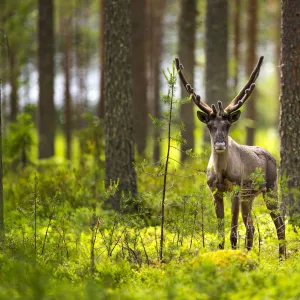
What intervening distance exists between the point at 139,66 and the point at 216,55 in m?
2.48

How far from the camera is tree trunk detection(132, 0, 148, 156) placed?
17344 millimetres

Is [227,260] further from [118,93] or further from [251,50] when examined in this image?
[251,50]

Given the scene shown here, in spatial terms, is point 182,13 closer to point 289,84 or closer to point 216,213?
point 289,84

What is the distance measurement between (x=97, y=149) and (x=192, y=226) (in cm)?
794

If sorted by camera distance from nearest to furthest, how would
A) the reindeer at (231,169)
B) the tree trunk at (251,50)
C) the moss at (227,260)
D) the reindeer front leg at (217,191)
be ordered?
the moss at (227,260)
the reindeer at (231,169)
the reindeer front leg at (217,191)
the tree trunk at (251,50)

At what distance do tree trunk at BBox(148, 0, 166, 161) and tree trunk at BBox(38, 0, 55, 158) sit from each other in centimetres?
545

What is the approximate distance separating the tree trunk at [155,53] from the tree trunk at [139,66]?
6.86 metres

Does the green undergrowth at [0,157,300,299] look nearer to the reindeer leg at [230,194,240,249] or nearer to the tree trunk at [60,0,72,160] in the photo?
the reindeer leg at [230,194,240,249]

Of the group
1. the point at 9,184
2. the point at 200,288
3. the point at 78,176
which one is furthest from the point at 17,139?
the point at 200,288

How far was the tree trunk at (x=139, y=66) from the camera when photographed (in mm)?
17344

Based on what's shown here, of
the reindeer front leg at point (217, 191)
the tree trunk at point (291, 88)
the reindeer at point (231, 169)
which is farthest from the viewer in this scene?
the tree trunk at point (291, 88)

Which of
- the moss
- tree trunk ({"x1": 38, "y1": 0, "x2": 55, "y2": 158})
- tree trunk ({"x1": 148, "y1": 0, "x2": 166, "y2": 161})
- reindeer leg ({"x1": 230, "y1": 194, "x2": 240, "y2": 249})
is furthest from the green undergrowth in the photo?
tree trunk ({"x1": 148, "y1": 0, "x2": 166, "y2": 161})

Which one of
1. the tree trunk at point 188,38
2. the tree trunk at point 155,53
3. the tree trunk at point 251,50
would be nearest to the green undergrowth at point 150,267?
the tree trunk at point 188,38

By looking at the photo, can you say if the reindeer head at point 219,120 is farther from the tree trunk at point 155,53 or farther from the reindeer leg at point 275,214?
the tree trunk at point 155,53
